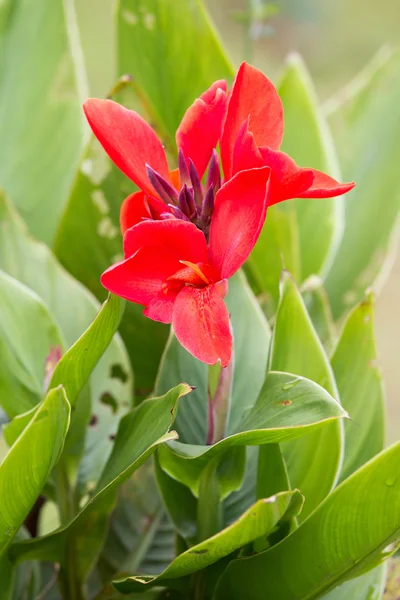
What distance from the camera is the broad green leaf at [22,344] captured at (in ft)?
1.31

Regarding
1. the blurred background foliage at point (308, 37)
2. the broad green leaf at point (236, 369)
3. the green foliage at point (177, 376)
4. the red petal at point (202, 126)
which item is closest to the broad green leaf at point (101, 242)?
the green foliage at point (177, 376)

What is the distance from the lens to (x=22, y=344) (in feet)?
1.34

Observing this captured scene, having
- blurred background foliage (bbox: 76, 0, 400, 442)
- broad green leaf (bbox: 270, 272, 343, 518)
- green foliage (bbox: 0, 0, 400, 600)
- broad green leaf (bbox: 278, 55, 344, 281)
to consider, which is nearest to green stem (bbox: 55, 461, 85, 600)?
green foliage (bbox: 0, 0, 400, 600)

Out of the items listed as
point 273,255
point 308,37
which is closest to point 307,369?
point 273,255

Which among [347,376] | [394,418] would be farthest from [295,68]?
[394,418]

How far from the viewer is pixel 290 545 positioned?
35cm

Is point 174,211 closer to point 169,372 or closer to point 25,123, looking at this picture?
point 169,372

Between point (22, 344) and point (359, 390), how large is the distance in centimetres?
19

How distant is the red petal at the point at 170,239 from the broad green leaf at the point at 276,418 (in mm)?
69

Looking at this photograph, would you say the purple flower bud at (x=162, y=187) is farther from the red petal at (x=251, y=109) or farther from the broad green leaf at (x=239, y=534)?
the broad green leaf at (x=239, y=534)

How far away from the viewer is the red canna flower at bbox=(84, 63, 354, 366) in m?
0.27

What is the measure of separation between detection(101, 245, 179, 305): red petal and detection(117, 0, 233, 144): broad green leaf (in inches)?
10.6

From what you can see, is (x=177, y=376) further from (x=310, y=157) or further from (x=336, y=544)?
(x=310, y=157)

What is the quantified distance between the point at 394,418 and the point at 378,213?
0.68m
